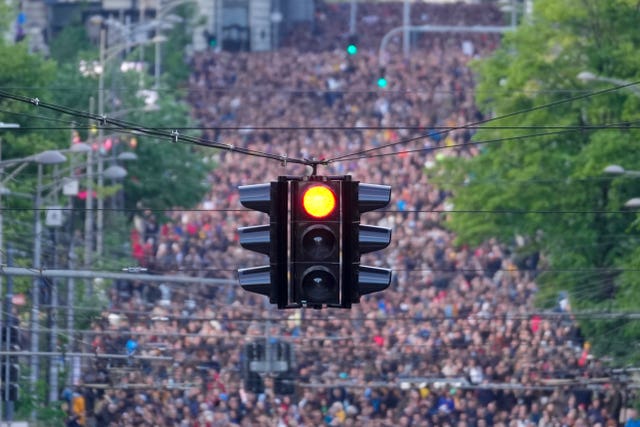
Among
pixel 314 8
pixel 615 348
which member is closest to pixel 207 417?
pixel 615 348

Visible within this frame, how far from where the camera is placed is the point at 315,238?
27.4 meters

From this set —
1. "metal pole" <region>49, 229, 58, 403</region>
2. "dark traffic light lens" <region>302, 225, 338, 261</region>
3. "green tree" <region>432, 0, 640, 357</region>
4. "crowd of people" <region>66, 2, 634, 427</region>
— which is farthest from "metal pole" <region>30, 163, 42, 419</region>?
"dark traffic light lens" <region>302, 225, 338, 261</region>

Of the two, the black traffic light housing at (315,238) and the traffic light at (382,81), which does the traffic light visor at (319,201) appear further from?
the traffic light at (382,81)

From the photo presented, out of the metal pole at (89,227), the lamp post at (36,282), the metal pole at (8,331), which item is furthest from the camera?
the metal pole at (89,227)

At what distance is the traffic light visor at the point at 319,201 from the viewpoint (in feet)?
89.6

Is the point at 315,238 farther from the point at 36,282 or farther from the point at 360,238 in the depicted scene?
the point at 36,282

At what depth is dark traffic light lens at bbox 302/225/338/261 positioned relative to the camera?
27359 mm

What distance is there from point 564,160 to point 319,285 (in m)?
35.0

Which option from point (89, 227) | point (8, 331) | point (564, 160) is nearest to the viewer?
point (8, 331)

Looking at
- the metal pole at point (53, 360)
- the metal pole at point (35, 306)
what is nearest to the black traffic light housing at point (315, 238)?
the metal pole at point (35, 306)

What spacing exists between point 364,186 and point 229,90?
279 feet

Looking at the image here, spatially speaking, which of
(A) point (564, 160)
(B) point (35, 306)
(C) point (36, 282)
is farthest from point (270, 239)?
(A) point (564, 160)

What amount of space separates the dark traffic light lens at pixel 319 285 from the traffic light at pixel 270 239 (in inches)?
9.3

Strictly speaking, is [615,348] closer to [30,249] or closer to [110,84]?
[30,249]
